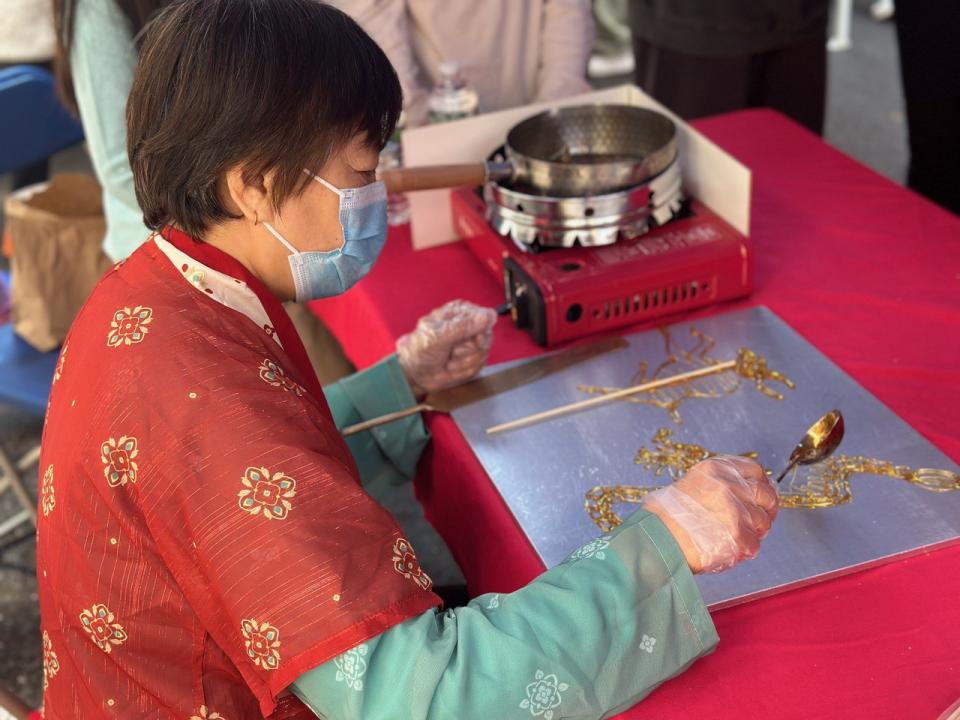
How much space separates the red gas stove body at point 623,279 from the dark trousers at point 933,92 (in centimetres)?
126

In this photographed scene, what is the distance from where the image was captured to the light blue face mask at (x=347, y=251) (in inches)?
39.8

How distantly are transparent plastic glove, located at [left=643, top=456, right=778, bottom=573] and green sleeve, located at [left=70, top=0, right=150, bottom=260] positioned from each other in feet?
3.94

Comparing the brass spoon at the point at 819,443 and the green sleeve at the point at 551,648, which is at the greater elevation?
the green sleeve at the point at 551,648

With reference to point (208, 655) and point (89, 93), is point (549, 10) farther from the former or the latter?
point (208, 655)

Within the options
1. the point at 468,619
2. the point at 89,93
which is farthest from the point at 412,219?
the point at 468,619

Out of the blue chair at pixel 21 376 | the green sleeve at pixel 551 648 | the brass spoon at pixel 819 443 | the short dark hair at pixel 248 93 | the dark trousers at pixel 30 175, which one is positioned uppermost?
the short dark hair at pixel 248 93

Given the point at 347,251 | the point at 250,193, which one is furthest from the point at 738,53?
the point at 250,193

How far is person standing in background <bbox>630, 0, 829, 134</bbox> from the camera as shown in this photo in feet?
7.75

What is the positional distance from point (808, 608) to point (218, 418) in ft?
1.76

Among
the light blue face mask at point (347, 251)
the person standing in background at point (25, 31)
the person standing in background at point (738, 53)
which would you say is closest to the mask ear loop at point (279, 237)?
the light blue face mask at point (347, 251)

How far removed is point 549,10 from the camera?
210 cm

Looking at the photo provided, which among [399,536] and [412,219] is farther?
[412,219]

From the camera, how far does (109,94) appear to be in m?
1.82

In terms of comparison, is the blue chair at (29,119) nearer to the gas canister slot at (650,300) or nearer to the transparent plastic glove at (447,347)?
the transparent plastic glove at (447,347)
